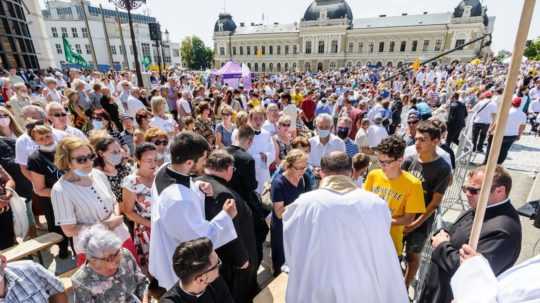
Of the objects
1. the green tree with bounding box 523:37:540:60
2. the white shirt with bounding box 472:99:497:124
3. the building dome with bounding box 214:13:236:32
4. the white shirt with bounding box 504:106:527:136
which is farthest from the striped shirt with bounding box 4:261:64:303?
the building dome with bounding box 214:13:236:32

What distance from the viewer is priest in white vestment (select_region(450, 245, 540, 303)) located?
1.08 meters

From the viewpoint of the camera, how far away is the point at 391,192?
2668mm

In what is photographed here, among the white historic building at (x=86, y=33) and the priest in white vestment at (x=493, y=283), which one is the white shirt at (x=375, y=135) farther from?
the white historic building at (x=86, y=33)

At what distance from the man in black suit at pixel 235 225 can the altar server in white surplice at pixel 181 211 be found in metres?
0.08

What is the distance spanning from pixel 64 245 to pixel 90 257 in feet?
7.64

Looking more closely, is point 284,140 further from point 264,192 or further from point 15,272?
point 15,272

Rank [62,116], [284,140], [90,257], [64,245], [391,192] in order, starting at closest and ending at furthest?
[90,257] → [391,192] → [64,245] → [62,116] → [284,140]

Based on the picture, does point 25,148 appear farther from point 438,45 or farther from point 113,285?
point 438,45

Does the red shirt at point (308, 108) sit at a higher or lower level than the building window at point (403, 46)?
lower

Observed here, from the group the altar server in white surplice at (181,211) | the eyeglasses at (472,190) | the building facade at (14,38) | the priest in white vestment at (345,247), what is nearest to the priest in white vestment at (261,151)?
the altar server in white surplice at (181,211)

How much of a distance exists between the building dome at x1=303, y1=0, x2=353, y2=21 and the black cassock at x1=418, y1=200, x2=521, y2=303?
76021 millimetres

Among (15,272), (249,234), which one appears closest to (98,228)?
(15,272)

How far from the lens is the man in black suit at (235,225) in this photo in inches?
88.8

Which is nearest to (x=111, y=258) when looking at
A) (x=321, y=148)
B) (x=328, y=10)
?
(x=321, y=148)
